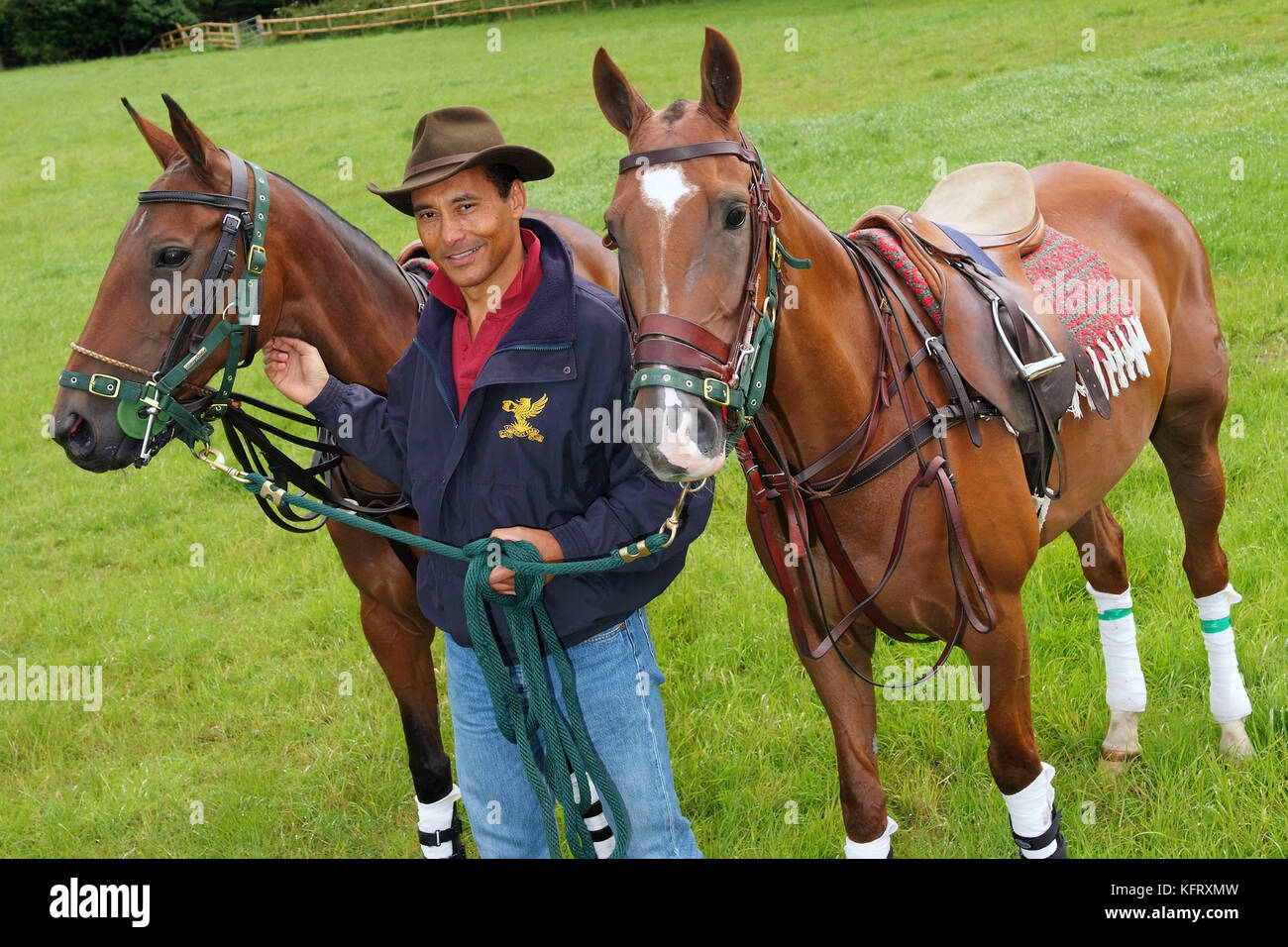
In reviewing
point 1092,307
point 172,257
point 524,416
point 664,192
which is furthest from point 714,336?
point 1092,307

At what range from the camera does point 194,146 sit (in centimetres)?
284

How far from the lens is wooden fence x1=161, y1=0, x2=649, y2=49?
42.4 meters

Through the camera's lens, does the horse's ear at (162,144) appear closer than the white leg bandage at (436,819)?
Yes

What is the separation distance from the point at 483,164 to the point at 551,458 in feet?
2.49

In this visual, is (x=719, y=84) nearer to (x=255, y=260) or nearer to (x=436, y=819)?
(x=255, y=260)

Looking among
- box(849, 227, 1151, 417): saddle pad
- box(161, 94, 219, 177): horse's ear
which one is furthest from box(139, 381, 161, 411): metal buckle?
box(849, 227, 1151, 417): saddle pad

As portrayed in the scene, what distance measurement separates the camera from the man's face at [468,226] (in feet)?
8.45

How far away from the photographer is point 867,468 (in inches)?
108

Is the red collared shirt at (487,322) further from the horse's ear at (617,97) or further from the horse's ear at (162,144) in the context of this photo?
the horse's ear at (162,144)

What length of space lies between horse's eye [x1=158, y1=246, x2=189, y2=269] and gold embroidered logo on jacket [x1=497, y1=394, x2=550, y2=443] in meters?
1.03

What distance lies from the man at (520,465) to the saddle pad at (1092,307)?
3.85 feet

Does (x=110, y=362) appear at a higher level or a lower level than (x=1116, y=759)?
higher

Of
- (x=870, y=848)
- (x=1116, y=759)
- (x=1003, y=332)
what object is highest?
(x=1003, y=332)

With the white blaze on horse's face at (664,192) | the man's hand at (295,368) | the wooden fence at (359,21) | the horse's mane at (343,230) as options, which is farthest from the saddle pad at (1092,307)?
the wooden fence at (359,21)
